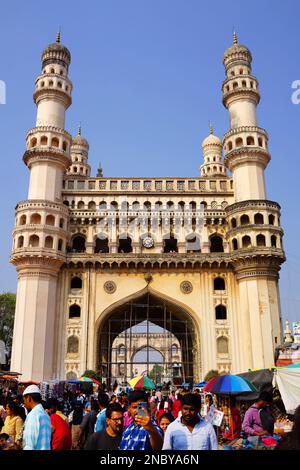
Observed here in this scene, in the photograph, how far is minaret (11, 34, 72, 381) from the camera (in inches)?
1126

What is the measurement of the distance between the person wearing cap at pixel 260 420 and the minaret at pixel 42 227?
21913 mm

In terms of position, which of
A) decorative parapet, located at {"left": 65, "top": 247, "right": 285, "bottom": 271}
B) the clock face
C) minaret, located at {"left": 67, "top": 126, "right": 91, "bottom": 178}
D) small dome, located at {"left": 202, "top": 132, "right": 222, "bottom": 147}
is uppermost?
small dome, located at {"left": 202, "top": 132, "right": 222, "bottom": 147}

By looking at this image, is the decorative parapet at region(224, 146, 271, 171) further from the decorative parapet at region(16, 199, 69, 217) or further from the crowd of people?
the crowd of people

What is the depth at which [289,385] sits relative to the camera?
11727 millimetres

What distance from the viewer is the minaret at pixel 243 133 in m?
32.9

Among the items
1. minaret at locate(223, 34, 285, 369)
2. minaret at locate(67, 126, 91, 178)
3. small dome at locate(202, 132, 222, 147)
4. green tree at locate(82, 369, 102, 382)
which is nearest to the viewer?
green tree at locate(82, 369, 102, 382)

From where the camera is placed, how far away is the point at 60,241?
3170cm

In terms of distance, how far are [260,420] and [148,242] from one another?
81.8ft

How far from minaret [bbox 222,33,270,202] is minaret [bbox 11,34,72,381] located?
41.6 feet

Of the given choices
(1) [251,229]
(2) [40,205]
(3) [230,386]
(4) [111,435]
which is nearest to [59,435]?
(4) [111,435]

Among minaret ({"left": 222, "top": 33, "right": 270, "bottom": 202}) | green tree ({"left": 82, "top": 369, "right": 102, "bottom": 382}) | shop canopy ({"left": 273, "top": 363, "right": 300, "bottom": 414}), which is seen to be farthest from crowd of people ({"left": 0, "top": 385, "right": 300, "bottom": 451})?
minaret ({"left": 222, "top": 33, "right": 270, "bottom": 202})

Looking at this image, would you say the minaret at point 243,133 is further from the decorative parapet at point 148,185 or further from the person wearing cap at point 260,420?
the person wearing cap at point 260,420
